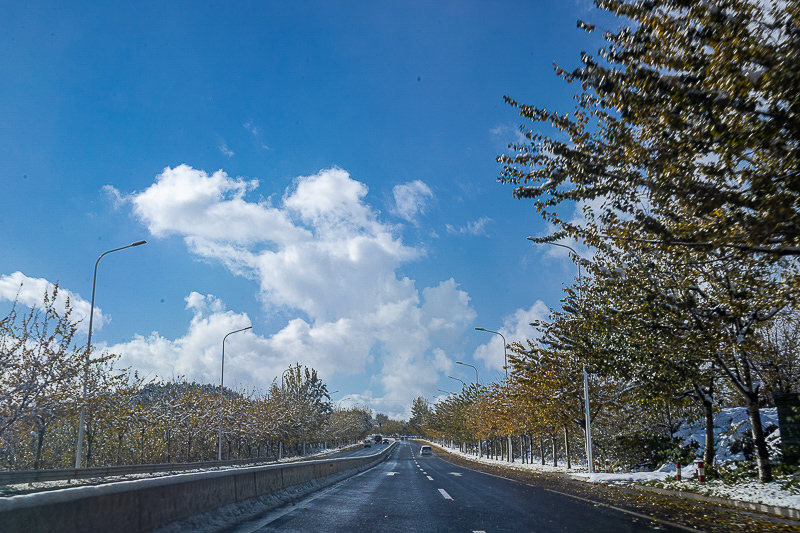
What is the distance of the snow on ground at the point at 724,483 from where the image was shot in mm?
12422

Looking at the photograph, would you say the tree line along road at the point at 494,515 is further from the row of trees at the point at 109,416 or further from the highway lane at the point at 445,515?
the row of trees at the point at 109,416

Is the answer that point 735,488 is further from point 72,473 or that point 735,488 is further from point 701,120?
point 72,473

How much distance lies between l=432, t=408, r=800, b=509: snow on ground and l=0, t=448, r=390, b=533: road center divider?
37.6ft

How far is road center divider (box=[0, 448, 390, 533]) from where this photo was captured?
4.13 m

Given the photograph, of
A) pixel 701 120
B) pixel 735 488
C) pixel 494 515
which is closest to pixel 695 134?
pixel 701 120

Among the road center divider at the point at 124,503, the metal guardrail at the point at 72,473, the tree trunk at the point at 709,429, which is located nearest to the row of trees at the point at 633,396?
the tree trunk at the point at 709,429

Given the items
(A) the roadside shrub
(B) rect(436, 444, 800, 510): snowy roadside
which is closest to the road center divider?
(B) rect(436, 444, 800, 510): snowy roadside

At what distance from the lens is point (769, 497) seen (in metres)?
12.1

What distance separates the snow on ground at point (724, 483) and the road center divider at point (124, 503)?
11.5m

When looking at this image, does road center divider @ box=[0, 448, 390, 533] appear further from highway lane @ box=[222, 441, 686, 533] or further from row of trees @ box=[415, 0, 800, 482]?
row of trees @ box=[415, 0, 800, 482]

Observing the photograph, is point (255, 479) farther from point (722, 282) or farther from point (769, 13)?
point (722, 282)

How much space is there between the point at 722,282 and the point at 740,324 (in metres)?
1.36

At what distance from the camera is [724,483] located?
15242 millimetres

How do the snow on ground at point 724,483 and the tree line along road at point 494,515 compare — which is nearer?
the tree line along road at point 494,515
